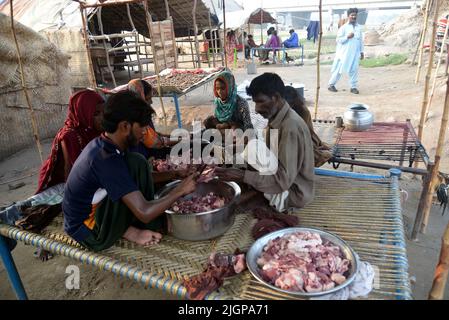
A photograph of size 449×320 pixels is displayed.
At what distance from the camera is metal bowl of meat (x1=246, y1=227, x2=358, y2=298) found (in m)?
1.72

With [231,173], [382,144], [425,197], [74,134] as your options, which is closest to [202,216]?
[231,173]

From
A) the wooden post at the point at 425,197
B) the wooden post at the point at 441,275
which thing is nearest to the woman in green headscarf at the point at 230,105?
the wooden post at the point at 425,197

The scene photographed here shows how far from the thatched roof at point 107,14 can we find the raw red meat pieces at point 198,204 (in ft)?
25.4

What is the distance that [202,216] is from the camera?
89.8 inches

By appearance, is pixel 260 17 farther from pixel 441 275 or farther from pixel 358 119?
pixel 441 275

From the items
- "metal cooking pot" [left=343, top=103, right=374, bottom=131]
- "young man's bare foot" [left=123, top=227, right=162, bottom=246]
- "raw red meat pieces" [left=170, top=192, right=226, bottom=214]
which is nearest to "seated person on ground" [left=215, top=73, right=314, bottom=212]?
"raw red meat pieces" [left=170, top=192, right=226, bottom=214]

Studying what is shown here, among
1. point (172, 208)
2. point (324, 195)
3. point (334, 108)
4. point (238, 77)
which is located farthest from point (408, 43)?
point (172, 208)

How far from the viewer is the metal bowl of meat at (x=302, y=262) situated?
5.63ft

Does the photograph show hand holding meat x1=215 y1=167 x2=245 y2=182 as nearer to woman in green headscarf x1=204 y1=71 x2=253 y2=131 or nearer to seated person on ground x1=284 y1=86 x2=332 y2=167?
seated person on ground x1=284 y1=86 x2=332 y2=167

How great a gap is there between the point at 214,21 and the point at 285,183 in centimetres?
1200

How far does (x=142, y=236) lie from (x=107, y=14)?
12.3 metres

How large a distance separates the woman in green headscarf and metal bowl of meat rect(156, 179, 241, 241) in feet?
6.98
